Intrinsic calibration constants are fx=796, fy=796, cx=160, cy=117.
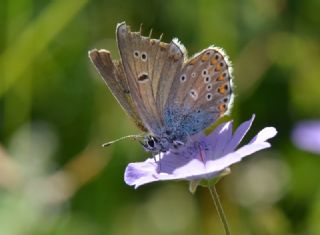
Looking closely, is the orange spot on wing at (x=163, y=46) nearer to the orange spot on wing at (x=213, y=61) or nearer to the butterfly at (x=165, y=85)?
the butterfly at (x=165, y=85)

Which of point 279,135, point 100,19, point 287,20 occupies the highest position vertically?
point 100,19

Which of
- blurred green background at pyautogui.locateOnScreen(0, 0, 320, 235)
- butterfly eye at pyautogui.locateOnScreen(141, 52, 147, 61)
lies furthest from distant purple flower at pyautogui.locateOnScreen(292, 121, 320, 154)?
butterfly eye at pyautogui.locateOnScreen(141, 52, 147, 61)

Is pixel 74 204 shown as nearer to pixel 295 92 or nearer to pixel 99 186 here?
pixel 99 186

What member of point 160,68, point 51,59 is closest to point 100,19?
point 51,59

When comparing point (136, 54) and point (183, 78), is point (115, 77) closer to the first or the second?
point (136, 54)

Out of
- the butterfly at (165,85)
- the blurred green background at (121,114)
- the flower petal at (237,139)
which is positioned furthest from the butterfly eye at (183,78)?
the blurred green background at (121,114)

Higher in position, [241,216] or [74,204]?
[74,204]

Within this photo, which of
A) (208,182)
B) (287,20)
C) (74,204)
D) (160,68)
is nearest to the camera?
(208,182)
